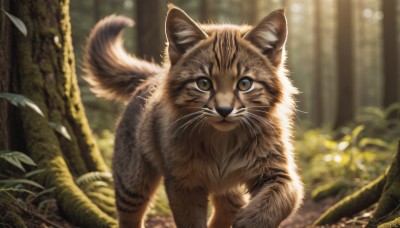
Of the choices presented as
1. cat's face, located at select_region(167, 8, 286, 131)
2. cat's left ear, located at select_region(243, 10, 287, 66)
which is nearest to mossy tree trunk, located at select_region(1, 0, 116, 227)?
cat's face, located at select_region(167, 8, 286, 131)

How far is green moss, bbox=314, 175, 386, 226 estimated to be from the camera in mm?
5758

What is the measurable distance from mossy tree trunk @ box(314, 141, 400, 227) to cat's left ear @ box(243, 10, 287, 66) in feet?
6.23

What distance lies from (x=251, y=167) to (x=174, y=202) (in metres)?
0.84

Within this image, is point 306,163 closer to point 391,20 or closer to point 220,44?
point 391,20

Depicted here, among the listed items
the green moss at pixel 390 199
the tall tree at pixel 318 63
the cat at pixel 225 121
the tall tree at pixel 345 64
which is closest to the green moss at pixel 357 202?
the green moss at pixel 390 199

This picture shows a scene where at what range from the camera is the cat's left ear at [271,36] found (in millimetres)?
4484

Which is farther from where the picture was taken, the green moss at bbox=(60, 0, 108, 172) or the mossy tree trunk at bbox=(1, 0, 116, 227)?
the green moss at bbox=(60, 0, 108, 172)

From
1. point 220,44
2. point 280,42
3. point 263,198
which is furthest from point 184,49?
point 263,198

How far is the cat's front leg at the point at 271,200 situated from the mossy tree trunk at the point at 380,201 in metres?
0.90

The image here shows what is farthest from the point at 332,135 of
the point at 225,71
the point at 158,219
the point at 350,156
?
the point at 225,71

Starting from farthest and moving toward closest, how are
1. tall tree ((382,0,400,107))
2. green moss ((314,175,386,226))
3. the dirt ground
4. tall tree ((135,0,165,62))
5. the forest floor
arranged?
tall tree ((382,0,400,107))
tall tree ((135,0,165,62))
the dirt ground
green moss ((314,175,386,226))
the forest floor

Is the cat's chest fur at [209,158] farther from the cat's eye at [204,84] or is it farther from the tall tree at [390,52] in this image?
the tall tree at [390,52]

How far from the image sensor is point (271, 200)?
4.07m

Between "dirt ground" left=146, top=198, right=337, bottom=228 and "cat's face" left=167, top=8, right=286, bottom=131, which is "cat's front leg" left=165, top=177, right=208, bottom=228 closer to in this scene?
"cat's face" left=167, top=8, right=286, bottom=131
